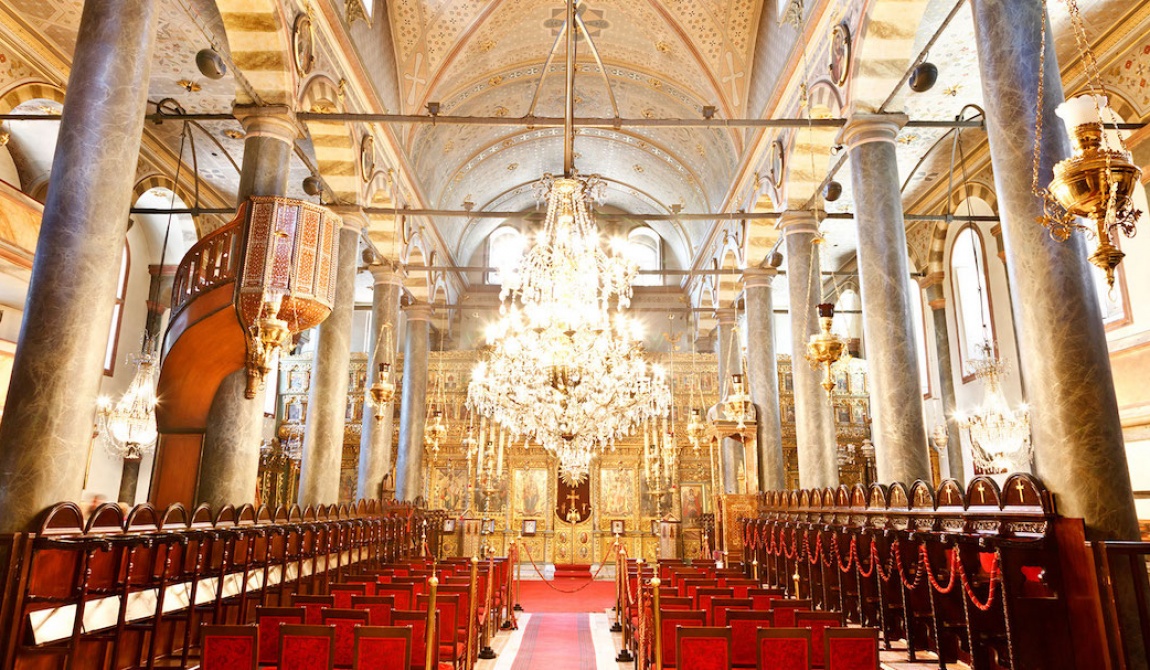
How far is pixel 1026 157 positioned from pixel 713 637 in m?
3.89

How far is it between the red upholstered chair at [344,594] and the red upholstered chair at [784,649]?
8.92 ft

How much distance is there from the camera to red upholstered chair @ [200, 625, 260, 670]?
10.2ft

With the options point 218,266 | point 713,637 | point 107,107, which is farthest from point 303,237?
point 713,637

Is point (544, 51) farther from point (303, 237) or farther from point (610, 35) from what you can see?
point (303, 237)

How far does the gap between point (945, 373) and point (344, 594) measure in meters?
14.1

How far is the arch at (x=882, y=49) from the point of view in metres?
7.87

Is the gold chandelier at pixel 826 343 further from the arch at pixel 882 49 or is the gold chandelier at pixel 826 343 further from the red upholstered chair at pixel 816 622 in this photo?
the red upholstered chair at pixel 816 622

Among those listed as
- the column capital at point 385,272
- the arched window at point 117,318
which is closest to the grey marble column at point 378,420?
the column capital at point 385,272

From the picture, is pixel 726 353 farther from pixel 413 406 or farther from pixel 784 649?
pixel 784 649

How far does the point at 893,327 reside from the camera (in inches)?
291

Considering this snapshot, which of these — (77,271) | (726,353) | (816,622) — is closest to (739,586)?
(816,622)

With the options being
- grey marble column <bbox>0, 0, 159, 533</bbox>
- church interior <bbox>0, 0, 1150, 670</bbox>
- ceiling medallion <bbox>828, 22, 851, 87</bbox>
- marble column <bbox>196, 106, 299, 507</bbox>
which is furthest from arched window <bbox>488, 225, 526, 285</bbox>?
grey marble column <bbox>0, 0, 159, 533</bbox>

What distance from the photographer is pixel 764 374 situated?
12.5 metres

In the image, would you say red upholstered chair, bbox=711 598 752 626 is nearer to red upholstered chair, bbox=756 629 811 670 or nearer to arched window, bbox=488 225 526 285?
red upholstered chair, bbox=756 629 811 670
